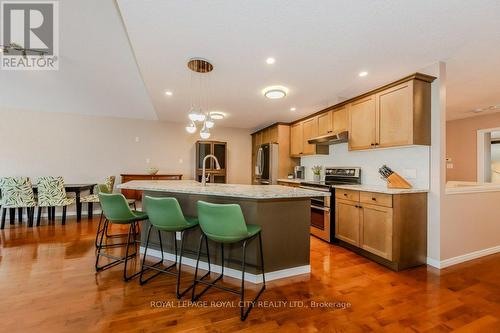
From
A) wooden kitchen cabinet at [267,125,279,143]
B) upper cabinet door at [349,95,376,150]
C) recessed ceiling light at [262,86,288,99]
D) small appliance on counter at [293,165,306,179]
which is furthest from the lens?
wooden kitchen cabinet at [267,125,279,143]

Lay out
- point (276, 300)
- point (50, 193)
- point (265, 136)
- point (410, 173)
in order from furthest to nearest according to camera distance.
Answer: point (265, 136) → point (50, 193) → point (410, 173) → point (276, 300)

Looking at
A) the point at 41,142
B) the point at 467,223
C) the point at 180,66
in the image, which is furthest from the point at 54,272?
the point at 467,223

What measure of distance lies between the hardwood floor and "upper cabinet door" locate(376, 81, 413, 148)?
1.58m

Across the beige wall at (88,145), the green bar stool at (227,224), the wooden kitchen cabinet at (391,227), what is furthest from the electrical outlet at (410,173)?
the beige wall at (88,145)

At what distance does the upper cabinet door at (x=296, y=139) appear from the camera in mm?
4987

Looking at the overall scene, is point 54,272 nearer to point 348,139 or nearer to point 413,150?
point 348,139

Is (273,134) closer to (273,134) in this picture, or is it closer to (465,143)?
(273,134)

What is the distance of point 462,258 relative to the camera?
2809 millimetres

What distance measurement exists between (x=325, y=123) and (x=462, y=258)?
8.85 ft

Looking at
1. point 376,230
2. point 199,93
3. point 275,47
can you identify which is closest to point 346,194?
point 376,230

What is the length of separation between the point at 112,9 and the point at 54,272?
291 centimetres

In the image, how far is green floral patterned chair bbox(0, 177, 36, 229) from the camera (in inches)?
160

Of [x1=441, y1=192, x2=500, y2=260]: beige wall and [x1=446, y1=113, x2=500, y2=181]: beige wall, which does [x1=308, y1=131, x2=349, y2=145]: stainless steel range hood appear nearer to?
[x1=441, y1=192, x2=500, y2=260]: beige wall

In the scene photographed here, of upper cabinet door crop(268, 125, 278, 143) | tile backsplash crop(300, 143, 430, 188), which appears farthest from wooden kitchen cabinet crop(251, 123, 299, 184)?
tile backsplash crop(300, 143, 430, 188)
